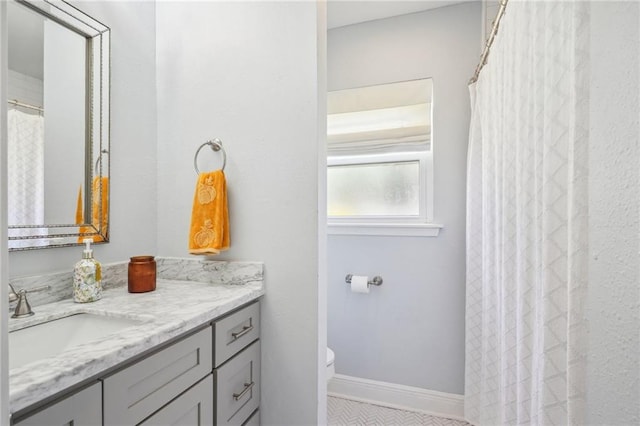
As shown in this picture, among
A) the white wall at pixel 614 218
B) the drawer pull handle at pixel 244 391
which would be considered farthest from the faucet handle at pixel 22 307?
the white wall at pixel 614 218

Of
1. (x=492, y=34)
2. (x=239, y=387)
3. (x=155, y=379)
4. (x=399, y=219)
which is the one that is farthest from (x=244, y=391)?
(x=492, y=34)

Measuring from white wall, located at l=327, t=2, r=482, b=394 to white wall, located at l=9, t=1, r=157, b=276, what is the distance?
121 cm

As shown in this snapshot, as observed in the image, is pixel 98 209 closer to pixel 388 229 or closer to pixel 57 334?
pixel 57 334

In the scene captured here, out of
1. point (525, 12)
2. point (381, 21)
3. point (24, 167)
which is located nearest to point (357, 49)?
point (381, 21)

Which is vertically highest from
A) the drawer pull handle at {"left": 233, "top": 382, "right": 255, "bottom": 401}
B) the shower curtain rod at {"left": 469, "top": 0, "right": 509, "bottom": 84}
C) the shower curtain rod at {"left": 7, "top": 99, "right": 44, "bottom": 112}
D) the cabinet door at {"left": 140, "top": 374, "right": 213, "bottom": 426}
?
the shower curtain rod at {"left": 469, "top": 0, "right": 509, "bottom": 84}

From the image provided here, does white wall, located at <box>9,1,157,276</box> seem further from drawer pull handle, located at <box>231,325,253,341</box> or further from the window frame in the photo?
the window frame

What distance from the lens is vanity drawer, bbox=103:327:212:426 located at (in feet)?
2.37

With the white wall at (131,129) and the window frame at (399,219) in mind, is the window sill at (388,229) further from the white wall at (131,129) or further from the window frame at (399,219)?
the white wall at (131,129)

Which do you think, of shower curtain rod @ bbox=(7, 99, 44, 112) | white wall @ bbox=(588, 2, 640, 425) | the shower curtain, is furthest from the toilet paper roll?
shower curtain rod @ bbox=(7, 99, 44, 112)

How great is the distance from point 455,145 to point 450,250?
658mm

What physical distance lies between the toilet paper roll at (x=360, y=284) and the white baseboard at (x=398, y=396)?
2.08ft

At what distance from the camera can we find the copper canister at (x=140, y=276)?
122 centimetres

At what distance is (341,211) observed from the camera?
2316mm

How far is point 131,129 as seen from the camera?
1.39 metres
